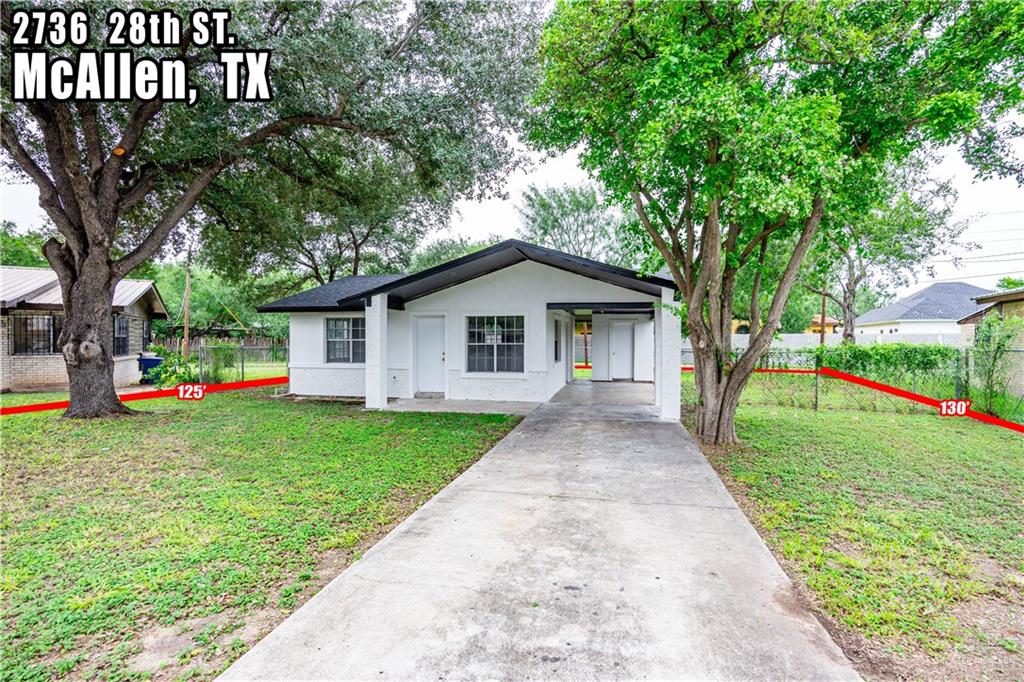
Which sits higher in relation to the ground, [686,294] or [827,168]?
[827,168]

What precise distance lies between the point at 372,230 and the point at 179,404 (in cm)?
1253

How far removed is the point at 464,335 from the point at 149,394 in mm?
8801

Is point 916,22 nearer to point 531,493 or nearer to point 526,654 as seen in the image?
point 531,493

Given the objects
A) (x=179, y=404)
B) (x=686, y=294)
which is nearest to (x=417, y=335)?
(x=179, y=404)

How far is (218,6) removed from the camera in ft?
22.1

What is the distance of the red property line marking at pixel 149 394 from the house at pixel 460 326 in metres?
3.59

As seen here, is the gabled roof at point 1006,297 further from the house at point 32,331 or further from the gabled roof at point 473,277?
the house at point 32,331

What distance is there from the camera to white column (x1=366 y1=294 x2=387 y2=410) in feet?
34.8

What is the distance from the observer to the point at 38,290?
14.1 meters

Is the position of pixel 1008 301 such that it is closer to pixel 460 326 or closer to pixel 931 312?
pixel 460 326

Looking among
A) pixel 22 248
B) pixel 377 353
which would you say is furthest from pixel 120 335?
pixel 22 248

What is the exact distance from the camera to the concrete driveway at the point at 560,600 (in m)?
2.29

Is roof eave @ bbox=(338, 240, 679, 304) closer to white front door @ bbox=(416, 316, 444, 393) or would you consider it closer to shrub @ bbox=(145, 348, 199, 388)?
white front door @ bbox=(416, 316, 444, 393)

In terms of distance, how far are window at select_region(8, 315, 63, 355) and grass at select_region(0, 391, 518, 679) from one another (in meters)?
7.03
